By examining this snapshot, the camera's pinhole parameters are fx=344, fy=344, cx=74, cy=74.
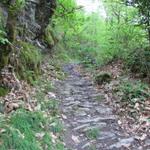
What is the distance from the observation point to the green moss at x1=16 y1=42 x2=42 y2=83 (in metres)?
8.64

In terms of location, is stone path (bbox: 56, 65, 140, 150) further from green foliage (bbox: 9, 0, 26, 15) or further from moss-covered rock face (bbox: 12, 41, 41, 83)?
green foliage (bbox: 9, 0, 26, 15)

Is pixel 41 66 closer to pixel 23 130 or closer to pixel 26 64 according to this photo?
pixel 26 64

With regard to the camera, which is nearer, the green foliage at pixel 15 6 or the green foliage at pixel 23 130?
the green foliage at pixel 23 130

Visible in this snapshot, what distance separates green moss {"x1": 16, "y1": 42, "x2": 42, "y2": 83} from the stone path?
0.88 metres

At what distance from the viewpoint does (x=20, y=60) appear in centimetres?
901

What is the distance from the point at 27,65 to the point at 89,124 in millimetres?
3568

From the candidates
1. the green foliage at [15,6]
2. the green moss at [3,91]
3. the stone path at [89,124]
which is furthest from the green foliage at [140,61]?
the green moss at [3,91]

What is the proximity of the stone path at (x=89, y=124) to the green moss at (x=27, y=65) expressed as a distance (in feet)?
2.89

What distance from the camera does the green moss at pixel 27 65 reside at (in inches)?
340

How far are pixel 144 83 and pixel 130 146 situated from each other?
3.77m

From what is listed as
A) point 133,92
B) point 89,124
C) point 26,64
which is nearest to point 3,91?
point 89,124

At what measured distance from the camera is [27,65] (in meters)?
9.81

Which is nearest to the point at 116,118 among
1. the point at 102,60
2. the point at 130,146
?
the point at 130,146

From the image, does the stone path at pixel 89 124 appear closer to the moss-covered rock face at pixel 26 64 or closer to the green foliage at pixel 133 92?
the green foliage at pixel 133 92
